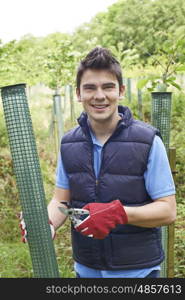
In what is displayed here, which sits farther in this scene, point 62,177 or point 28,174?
point 62,177

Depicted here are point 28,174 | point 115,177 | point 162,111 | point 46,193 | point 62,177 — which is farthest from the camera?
point 46,193

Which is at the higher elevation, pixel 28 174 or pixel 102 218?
pixel 28 174

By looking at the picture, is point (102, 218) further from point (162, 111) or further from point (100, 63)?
point (162, 111)

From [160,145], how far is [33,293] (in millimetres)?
524

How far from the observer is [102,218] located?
112 centimetres

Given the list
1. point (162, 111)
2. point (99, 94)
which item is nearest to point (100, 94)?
point (99, 94)

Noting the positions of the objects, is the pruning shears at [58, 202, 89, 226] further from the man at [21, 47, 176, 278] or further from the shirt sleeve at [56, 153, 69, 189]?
the shirt sleeve at [56, 153, 69, 189]

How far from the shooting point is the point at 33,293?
1184 millimetres

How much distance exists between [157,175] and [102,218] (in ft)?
0.62

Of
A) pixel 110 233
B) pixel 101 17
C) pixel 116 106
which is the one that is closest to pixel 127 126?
pixel 116 106

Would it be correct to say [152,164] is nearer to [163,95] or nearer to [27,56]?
[163,95]

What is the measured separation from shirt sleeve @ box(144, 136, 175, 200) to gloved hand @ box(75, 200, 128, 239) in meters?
0.11

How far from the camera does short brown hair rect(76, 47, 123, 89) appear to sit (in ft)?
3.97

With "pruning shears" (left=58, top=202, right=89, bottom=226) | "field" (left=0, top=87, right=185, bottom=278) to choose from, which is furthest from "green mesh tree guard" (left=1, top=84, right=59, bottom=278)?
"field" (left=0, top=87, right=185, bottom=278)
